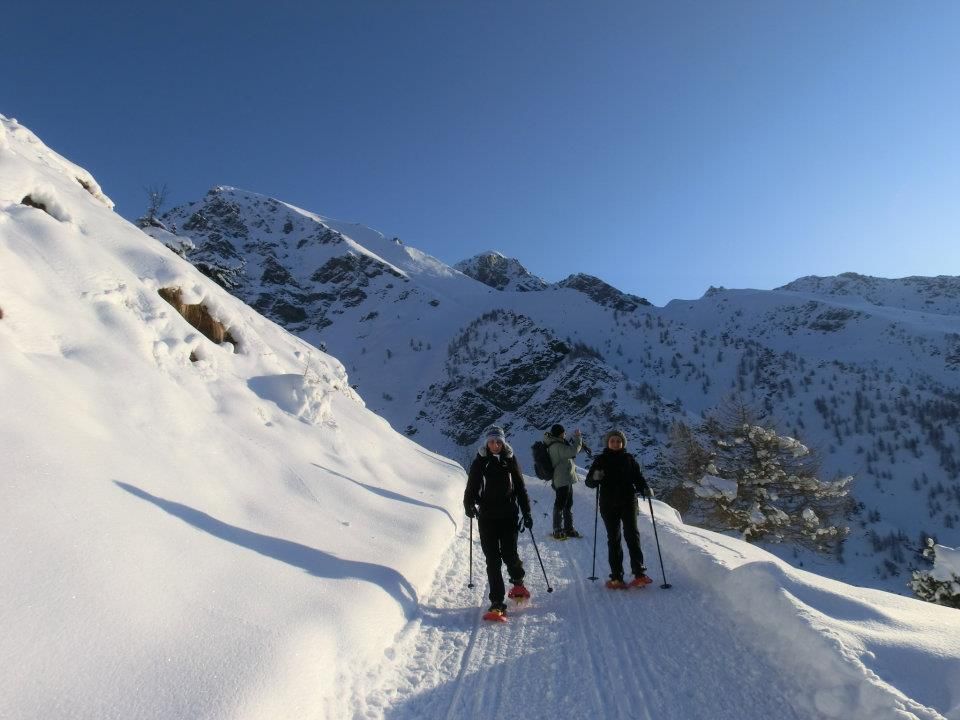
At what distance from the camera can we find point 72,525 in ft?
11.6

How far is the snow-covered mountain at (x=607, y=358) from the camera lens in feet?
164

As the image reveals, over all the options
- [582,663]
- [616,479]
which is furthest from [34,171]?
[582,663]

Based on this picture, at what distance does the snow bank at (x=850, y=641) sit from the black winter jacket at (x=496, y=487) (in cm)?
224

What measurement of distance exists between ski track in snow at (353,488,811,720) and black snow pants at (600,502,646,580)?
26cm

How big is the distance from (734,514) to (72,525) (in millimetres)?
16134

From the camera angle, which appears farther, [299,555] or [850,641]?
[299,555]

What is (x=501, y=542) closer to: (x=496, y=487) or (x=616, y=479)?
(x=496, y=487)

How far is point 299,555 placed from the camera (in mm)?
5012

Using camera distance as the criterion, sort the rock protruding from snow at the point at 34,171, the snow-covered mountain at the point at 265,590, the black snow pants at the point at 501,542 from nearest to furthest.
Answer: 1. the snow-covered mountain at the point at 265,590
2. the black snow pants at the point at 501,542
3. the rock protruding from snow at the point at 34,171

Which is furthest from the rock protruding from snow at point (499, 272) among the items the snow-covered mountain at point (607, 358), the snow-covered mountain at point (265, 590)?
the snow-covered mountain at point (265, 590)

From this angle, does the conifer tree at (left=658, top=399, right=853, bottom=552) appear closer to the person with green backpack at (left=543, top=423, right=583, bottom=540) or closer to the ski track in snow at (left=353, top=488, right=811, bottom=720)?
the person with green backpack at (left=543, top=423, right=583, bottom=540)

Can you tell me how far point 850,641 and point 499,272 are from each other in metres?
185

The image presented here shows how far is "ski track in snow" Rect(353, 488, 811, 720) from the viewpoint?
140 inches

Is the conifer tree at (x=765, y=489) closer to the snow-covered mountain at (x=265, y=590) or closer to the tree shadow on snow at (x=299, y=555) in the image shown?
the snow-covered mountain at (x=265, y=590)
